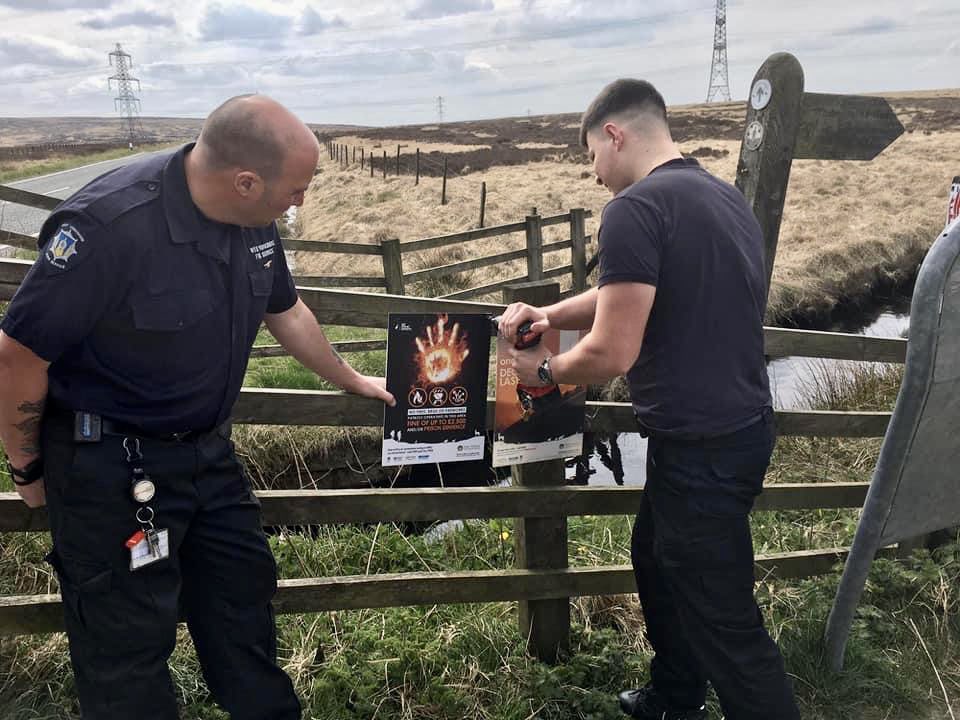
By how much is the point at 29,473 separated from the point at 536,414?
1.53 metres

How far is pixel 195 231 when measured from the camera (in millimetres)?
1923

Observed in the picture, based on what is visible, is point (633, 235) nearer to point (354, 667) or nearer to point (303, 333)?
point (303, 333)

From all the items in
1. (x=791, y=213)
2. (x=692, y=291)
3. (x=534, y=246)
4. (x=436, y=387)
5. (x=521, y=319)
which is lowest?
(x=791, y=213)

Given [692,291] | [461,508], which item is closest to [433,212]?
[461,508]

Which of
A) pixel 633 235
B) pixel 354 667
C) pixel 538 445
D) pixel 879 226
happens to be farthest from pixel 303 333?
pixel 879 226

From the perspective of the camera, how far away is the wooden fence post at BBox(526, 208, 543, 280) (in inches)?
395

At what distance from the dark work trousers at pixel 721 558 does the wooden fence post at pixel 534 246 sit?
789cm

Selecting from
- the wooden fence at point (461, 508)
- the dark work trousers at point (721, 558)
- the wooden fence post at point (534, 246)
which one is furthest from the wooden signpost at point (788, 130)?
the wooden fence post at point (534, 246)

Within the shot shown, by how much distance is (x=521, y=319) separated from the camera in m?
2.43

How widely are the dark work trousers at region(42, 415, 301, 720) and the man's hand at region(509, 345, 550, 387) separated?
3.04ft

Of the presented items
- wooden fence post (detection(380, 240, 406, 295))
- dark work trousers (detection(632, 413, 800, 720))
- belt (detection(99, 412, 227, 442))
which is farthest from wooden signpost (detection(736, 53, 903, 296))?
wooden fence post (detection(380, 240, 406, 295))

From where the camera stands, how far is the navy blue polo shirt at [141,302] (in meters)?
1.73

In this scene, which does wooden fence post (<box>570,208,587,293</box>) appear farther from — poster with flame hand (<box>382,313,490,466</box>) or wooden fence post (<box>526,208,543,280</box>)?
poster with flame hand (<box>382,313,490,466</box>)

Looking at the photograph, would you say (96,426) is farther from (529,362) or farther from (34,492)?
(529,362)
